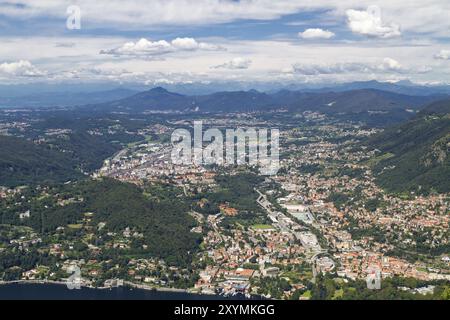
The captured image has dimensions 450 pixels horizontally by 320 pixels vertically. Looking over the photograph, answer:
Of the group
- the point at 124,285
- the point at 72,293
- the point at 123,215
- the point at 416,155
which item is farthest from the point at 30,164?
the point at 416,155

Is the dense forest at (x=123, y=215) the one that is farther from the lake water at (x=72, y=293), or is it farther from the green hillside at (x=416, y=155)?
the green hillside at (x=416, y=155)

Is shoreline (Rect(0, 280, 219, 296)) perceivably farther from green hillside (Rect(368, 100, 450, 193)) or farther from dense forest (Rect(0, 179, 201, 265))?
green hillside (Rect(368, 100, 450, 193))

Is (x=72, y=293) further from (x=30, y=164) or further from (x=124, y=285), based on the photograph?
(x=30, y=164)

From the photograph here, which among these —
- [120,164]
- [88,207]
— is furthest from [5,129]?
[88,207]

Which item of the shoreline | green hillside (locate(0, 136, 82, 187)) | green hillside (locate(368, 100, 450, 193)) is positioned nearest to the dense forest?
the shoreline

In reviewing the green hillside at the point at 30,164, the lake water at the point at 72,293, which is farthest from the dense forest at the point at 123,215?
the green hillside at the point at 30,164

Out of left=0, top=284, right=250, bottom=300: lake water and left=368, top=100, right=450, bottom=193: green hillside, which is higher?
left=368, top=100, right=450, bottom=193: green hillside
